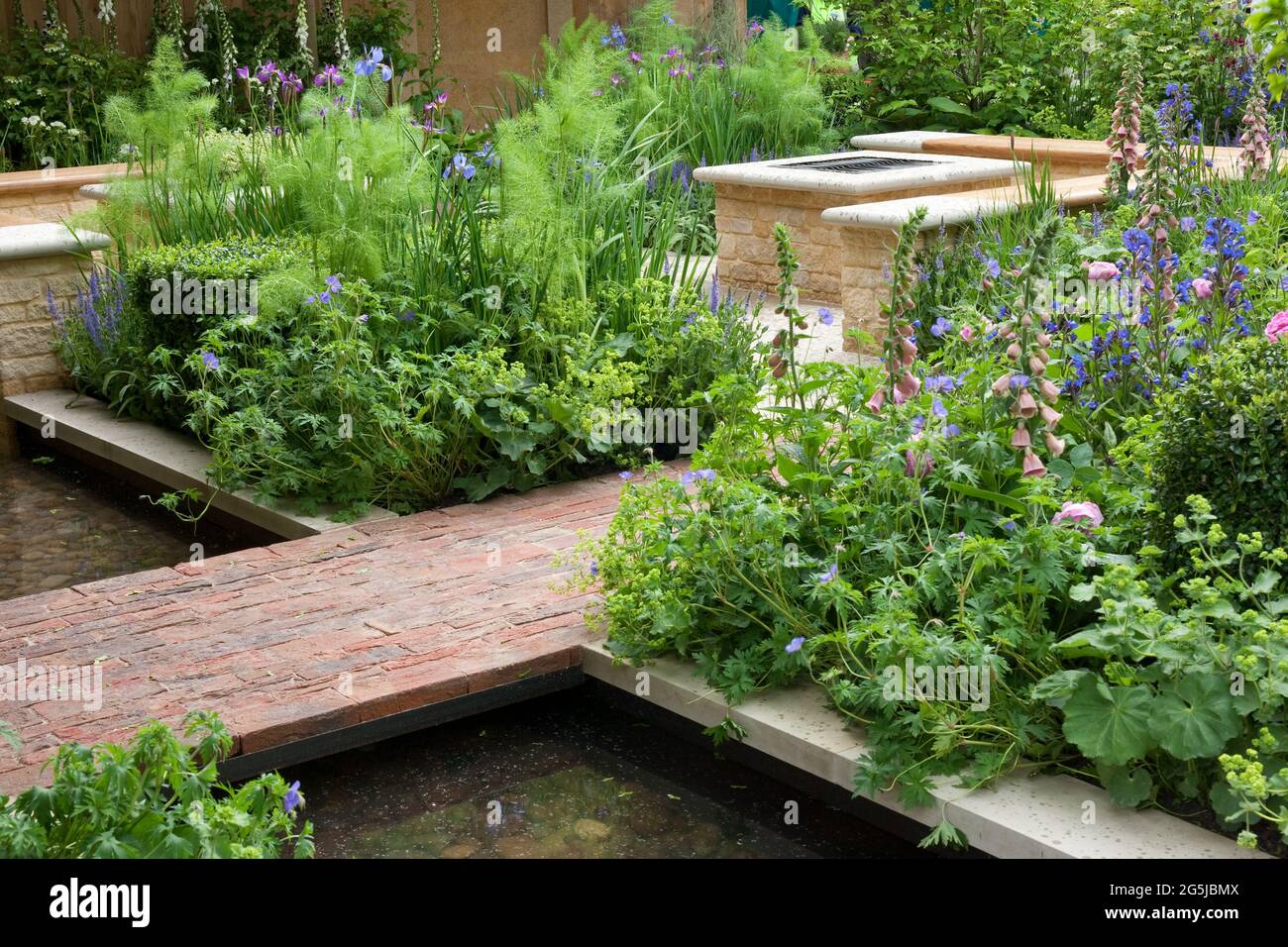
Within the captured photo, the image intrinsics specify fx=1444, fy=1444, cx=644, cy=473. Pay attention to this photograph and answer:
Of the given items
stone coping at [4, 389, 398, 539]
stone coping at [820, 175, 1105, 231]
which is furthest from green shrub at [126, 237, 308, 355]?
stone coping at [820, 175, 1105, 231]

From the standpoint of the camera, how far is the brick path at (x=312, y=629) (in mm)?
3912

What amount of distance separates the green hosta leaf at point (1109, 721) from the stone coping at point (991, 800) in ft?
0.47

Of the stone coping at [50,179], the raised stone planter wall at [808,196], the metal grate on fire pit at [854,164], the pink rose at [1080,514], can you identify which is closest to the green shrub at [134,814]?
the pink rose at [1080,514]

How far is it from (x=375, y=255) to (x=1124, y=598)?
3.56 m

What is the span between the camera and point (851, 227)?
7484 mm

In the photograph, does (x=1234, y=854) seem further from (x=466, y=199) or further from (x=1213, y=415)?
(x=466, y=199)

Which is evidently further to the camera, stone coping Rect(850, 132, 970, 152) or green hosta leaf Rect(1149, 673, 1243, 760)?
stone coping Rect(850, 132, 970, 152)

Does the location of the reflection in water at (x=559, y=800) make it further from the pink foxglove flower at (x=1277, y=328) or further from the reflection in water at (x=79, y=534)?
the reflection in water at (x=79, y=534)

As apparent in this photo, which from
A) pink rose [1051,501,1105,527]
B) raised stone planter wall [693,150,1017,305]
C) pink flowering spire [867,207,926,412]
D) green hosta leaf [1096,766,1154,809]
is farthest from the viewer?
raised stone planter wall [693,150,1017,305]

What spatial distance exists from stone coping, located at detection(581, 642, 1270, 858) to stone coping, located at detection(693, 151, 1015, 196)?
200 inches

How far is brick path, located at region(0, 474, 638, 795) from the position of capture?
3912mm

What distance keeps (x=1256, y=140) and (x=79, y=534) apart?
218 inches

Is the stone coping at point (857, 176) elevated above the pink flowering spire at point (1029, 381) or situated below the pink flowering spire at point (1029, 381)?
above

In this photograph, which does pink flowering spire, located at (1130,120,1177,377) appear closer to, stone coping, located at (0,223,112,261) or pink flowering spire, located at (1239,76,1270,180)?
pink flowering spire, located at (1239,76,1270,180)
